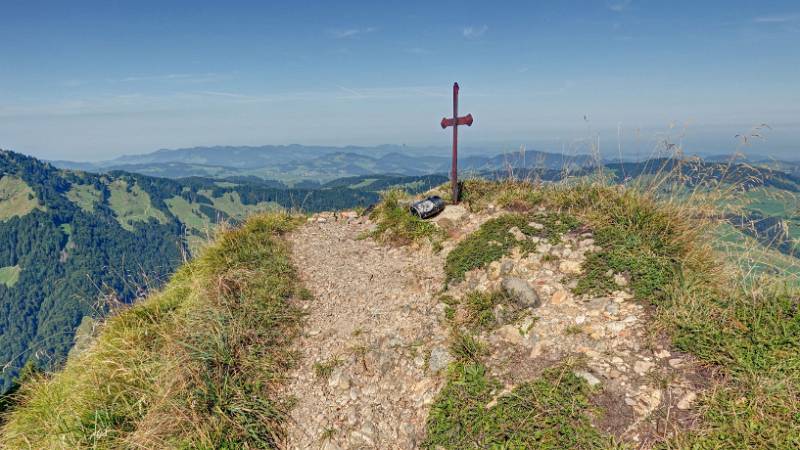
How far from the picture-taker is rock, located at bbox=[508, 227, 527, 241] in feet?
28.8

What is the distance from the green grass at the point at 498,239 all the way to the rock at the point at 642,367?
327 cm

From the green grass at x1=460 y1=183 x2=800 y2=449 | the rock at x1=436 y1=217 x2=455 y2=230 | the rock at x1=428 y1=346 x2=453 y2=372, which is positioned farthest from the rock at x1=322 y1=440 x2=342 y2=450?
the rock at x1=436 y1=217 x2=455 y2=230

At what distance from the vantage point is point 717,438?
4.28m

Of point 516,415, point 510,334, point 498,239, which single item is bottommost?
point 516,415

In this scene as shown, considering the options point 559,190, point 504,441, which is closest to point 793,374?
point 504,441

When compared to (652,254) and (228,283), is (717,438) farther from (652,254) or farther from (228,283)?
(228,283)

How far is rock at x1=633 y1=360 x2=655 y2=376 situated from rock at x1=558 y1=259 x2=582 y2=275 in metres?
2.30

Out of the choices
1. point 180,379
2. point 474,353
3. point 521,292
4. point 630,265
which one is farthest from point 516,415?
point 180,379

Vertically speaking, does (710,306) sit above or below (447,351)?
above

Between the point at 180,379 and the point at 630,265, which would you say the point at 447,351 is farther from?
the point at 180,379

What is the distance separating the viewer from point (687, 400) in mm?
4773

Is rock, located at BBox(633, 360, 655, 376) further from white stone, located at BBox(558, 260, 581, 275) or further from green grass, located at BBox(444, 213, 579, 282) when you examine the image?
green grass, located at BBox(444, 213, 579, 282)

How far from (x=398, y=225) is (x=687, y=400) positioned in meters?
8.06

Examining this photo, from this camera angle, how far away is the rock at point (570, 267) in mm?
7543
